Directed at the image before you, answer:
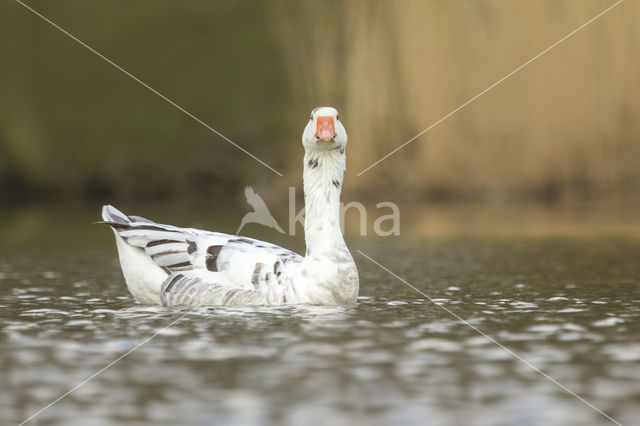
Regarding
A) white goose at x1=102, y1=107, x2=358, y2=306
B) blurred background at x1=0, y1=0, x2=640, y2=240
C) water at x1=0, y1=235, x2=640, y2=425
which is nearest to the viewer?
water at x1=0, y1=235, x2=640, y2=425

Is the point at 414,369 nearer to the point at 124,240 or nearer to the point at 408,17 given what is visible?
the point at 124,240

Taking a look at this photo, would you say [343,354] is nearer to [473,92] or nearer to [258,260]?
[258,260]

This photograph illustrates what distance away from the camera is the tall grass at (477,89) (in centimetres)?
1730

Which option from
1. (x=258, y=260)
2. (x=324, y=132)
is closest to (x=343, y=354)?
(x=258, y=260)

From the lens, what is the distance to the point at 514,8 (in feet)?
57.1

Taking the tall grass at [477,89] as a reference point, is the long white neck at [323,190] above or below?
below

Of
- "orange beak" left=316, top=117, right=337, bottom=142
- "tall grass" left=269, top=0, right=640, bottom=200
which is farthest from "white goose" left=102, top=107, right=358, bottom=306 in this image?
"tall grass" left=269, top=0, right=640, bottom=200

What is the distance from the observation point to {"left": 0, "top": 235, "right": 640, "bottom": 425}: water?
4.97 metres

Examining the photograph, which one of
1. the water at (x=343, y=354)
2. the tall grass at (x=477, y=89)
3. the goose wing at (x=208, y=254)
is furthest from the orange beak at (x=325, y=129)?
the tall grass at (x=477, y=89)

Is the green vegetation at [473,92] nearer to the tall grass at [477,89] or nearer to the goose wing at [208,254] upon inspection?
the tall grass at [477,89]

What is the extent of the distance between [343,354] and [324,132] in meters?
2.39

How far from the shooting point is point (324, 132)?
8.23 metres

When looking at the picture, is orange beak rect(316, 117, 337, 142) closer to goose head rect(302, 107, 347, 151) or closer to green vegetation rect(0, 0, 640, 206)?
goose head rect(302, 107, 347, 151)

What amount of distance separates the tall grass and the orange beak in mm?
9707
